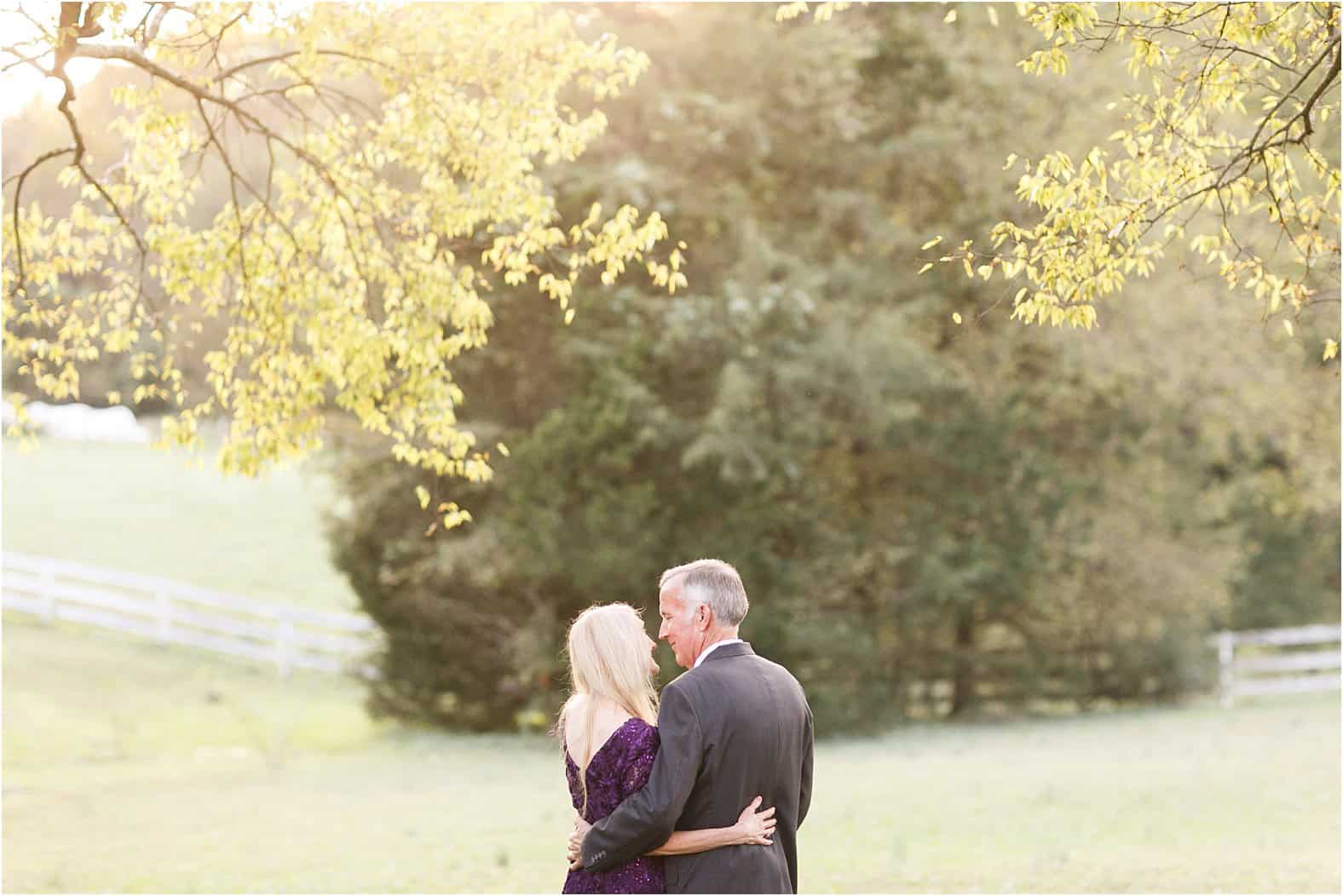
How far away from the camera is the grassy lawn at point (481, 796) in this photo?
1198 centimetres

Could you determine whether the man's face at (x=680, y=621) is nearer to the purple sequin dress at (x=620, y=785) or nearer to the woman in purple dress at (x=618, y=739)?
the woman in purple dress at (x=618, y=739)

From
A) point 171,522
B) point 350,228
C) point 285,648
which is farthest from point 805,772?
point 171,522

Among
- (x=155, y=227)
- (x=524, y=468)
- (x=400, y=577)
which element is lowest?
(x=400, y=577)

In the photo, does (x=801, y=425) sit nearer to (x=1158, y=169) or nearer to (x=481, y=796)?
(x=481, y=796)

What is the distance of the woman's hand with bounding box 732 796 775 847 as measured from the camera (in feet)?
15.2

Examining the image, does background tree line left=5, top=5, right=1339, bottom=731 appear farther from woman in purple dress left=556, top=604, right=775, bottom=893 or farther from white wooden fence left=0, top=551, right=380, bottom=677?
woman in purple dress left=556, top=604, right=775, bottom=893

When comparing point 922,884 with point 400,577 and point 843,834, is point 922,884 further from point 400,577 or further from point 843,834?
point 400,577

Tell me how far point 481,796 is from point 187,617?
1358 centimetres

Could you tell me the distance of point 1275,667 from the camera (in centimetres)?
2905

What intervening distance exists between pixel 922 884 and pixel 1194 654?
57.3 feet

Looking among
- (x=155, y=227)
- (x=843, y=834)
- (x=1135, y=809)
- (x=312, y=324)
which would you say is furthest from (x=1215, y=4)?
(x=1135, y=809)

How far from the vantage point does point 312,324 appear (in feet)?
34.0

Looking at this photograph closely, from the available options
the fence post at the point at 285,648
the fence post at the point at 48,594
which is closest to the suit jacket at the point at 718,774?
the fence post at the point at 285,648

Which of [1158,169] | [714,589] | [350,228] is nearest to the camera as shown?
[714,589]
